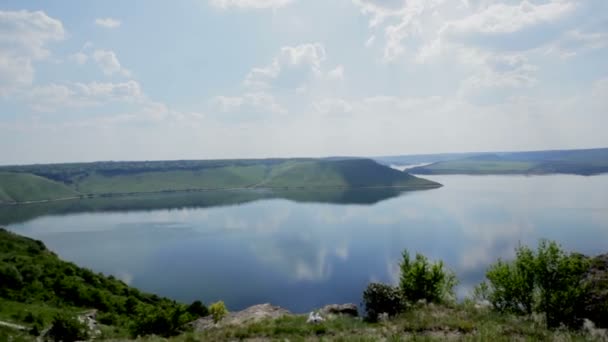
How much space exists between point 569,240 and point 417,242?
30156 millimetres

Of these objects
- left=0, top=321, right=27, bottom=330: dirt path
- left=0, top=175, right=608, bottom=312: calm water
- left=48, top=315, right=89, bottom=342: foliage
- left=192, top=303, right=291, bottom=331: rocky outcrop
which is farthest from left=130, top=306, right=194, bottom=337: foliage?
left=0, top=175, right=608, bottom=312: calm water

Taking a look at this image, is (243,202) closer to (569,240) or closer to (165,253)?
(165,253)

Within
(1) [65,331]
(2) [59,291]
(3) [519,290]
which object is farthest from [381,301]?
(2) [59,291]

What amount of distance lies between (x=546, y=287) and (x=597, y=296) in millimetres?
2808

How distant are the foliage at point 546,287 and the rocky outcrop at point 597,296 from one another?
25 cm

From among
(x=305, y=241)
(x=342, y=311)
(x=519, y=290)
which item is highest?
(x=519, y=290)

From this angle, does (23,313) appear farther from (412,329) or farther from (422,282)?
(422,282)

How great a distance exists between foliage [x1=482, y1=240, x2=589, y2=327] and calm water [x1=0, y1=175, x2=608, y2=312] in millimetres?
34165

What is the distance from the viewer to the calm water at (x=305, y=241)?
61625 millimetres

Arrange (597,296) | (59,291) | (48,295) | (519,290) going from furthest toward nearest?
(59,291), (48,295), (519,290), (597,296)

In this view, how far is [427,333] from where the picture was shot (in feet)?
42.1

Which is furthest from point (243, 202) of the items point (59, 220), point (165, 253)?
point (165, 253)

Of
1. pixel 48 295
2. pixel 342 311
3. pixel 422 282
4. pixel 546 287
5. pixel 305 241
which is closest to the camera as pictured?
pixel 546 287

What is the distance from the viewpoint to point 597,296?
14508 millimetres
